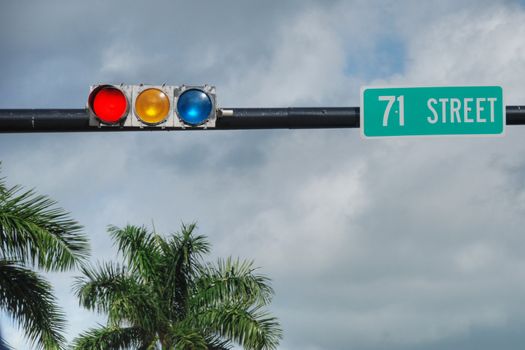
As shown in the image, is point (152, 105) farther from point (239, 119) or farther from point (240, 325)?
point (240, 325)

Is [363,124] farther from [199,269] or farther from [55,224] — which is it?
[199,269]

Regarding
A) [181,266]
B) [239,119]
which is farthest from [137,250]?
[239,119]

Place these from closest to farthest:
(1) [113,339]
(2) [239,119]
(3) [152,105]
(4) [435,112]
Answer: (3) [152,105] < (2) [239,119] < (4) [435,112] < (1) [113,339]

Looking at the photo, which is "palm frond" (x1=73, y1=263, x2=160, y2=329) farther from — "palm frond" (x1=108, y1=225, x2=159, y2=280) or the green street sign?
the green street sign

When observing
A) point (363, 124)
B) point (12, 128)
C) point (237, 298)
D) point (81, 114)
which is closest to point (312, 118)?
point (363, 124)

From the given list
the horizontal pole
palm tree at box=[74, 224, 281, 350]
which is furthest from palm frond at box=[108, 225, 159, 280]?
the horizontal pole

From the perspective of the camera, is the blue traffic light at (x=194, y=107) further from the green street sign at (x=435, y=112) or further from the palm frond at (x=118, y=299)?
the palm frond at (x=118, y=299)

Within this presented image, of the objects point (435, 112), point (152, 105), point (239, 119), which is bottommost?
point (152, 105)

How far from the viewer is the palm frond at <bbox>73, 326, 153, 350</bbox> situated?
2858 cm

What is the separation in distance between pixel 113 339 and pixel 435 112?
19675 millimetres

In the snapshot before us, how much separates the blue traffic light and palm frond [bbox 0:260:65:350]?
434 inches

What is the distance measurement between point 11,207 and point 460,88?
1116 cm

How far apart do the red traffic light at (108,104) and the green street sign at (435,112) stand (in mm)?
2373

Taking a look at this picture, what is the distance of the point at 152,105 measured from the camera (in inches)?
395
